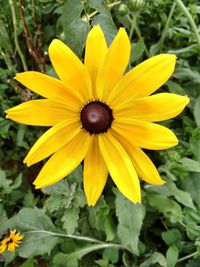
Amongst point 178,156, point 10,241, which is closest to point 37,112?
point 178,156

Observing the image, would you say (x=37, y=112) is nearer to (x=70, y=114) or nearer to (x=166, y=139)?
(x=70, y=114)

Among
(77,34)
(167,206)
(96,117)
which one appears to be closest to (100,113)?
(96,117)

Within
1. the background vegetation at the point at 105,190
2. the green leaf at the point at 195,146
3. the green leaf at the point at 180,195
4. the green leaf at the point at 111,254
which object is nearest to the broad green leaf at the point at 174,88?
the background vegetation at the point at 105,190

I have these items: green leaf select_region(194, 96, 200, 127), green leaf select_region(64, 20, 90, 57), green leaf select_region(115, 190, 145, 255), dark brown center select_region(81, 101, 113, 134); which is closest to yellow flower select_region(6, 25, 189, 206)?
dark brown center select_region(81, 101, 113, 134)

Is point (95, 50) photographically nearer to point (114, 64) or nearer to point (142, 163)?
point (114, 64)

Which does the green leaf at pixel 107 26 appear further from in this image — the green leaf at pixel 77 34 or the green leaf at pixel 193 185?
the green leaf at pixel 193 185

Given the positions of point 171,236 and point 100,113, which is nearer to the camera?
point 100,113

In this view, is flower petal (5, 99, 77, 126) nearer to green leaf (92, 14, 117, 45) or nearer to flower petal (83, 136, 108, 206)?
flower petal (83, 136, 108, 206)
